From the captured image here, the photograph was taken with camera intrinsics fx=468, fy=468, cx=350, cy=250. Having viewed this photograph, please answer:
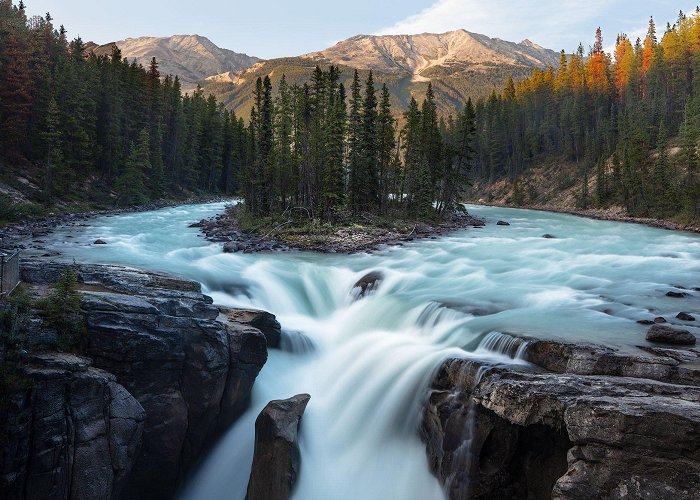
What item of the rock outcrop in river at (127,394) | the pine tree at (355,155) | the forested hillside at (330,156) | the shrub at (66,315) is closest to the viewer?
A: the rock outcrop in river at (127,394)

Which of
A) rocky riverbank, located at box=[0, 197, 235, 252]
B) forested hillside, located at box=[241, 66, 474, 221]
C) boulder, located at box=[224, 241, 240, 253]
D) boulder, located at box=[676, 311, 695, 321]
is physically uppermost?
forested hillside, located at box=[241, 66, 474, 221]

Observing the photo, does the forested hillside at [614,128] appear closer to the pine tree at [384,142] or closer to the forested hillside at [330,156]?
the forested hillside at [330,156]

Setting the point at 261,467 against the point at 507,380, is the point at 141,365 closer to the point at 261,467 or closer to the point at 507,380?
the point at 261,467

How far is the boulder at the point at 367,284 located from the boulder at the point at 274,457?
9.97m

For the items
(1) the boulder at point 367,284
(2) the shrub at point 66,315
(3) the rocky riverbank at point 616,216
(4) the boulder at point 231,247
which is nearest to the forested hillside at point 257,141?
(4) the boulder at point 231,247

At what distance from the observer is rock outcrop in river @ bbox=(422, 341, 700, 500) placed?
679 cm

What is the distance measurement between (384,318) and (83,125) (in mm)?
55999

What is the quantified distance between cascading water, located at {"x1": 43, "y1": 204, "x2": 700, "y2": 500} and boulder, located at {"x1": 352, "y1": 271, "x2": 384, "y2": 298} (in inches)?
17.4

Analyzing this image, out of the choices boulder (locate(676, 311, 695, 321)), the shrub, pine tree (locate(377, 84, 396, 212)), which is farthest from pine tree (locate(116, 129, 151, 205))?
boulder (locate(676, 311, 695, 321))

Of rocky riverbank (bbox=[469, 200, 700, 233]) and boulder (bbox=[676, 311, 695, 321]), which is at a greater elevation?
rocky riverbank (bbox=[469, 200, 700, 233])

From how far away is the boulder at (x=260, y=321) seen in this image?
1473cm

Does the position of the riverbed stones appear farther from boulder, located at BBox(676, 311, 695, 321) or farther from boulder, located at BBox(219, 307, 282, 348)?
boulder, located at BBox(219, 307, 282, 348)

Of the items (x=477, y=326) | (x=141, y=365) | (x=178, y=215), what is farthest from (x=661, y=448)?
(x=178, y=215)

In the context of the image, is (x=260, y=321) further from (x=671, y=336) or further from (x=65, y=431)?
(x=671, y=336)
